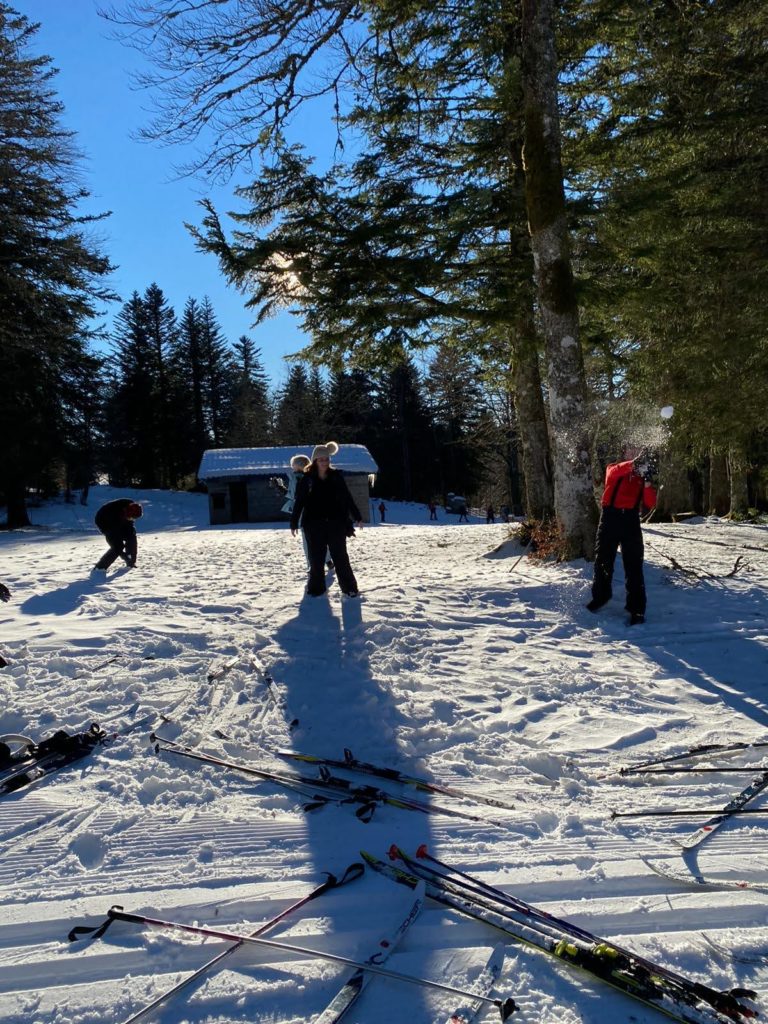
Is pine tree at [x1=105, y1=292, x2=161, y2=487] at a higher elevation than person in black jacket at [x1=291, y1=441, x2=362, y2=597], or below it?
higher

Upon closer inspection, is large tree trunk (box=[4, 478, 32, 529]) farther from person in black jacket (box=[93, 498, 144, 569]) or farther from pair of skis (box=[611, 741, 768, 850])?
pair of skis (box=[611, 741, 768, 850])

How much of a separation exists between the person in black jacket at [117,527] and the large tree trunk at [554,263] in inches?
269

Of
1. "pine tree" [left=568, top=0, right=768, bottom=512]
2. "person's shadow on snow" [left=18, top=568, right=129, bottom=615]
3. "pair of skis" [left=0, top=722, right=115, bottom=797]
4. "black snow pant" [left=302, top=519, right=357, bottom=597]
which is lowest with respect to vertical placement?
"pair of skis" [left=0, top=722, right=115, bottom=797]

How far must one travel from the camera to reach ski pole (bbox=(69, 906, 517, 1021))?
2.09 meters

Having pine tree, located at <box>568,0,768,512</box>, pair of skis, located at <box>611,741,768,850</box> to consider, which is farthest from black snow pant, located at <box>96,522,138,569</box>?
pair of skis, located at <box>611,741,768,850</box>

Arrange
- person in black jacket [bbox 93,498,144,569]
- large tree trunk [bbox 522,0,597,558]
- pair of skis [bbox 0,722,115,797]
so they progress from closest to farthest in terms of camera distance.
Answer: pair of skis [bbox 0,722,115,797] < large tree trunk [bbox 522,0,597,558] < person in black jacket [bbox 93,498,144,569]

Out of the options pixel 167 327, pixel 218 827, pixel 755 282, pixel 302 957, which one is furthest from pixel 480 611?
pixel 167 327

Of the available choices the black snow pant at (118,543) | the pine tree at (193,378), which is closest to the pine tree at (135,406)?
the pine tree at (193,378)

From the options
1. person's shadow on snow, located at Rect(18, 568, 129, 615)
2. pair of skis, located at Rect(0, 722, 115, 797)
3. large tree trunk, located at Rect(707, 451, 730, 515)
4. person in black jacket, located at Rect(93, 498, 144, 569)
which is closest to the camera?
pair of skis, located at Rect(0, 722, 115, 797)

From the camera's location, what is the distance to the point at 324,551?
25.8 feet

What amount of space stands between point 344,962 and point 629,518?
5.33 meters

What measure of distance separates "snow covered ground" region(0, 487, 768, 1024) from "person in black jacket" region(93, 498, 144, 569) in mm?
2182

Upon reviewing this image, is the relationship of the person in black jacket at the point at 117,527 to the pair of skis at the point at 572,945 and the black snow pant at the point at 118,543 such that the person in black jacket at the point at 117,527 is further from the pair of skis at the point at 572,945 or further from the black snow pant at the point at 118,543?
the pair of skis at the point at 572,945

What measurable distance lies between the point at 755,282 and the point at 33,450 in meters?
25.6
